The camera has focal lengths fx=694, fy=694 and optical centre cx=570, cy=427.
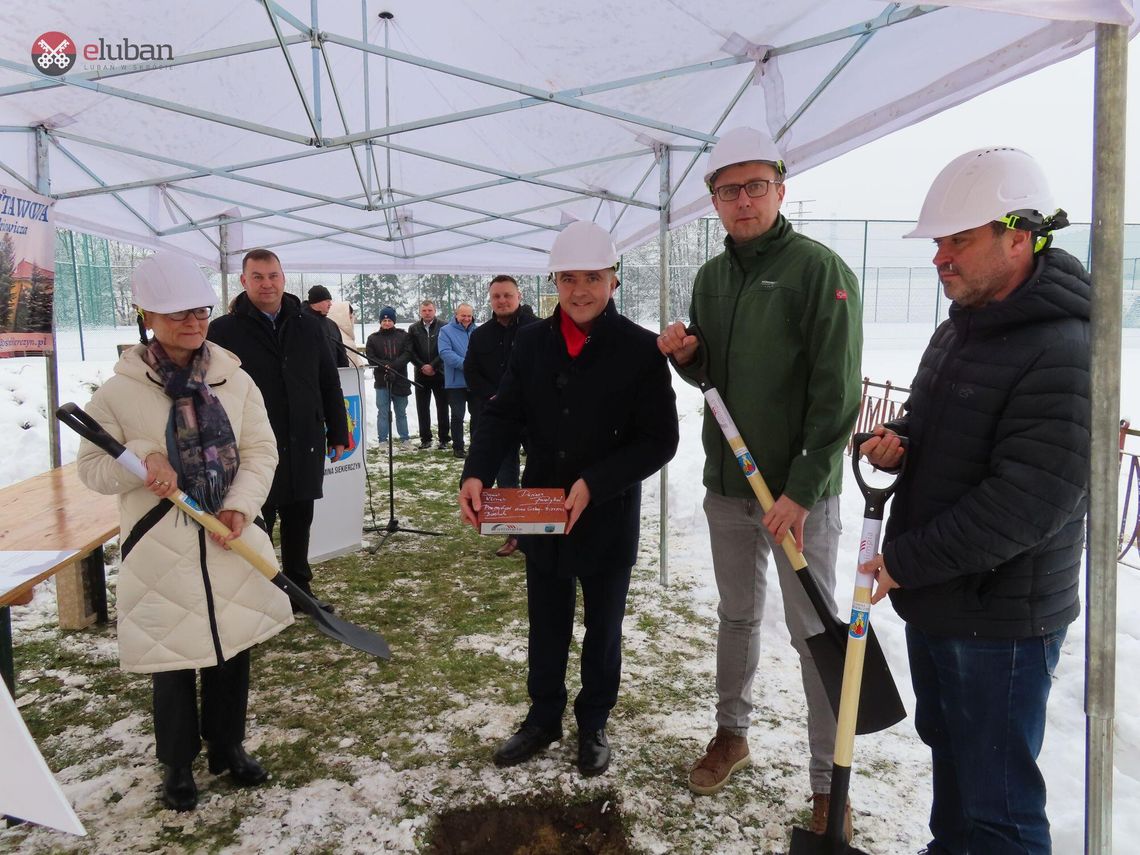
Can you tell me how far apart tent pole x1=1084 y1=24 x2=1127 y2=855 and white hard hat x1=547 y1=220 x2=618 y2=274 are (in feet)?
4.39

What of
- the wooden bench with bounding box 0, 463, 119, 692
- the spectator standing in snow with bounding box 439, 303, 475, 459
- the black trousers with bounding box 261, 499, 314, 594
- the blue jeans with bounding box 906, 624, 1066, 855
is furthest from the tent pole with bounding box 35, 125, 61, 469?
the blue jeans with bounding box 906, 624, 1066, 855

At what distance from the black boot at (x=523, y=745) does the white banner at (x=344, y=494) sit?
274cm

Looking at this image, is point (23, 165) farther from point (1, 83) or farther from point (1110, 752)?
point (1110, 752)

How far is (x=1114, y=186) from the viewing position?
1.40 m

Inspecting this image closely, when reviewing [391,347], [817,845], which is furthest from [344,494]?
Result: [391,347]

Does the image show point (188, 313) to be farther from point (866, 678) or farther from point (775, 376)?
point (866, 678)

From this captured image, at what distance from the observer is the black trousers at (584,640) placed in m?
2.60

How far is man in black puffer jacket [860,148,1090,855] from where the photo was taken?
146cm

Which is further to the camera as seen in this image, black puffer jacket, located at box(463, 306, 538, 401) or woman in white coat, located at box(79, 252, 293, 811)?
black puffer jacket, located at box(463, 306, 538, 401)

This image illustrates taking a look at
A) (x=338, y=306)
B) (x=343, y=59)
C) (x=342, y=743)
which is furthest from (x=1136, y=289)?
(x=342, y=743)

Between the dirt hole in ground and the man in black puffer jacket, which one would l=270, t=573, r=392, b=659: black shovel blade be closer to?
the dirt hole in ground

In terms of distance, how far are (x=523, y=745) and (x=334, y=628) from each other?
92 centimetres

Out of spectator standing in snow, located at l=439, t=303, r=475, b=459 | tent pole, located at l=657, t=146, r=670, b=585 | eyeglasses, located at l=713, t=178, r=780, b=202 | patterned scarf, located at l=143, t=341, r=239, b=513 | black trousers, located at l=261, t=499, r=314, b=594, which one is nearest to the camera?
eyeglasses, located at l=713, t=178, r=780, b=202

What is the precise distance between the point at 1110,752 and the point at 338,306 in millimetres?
10757
